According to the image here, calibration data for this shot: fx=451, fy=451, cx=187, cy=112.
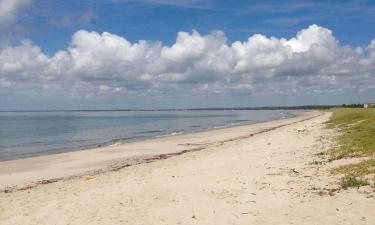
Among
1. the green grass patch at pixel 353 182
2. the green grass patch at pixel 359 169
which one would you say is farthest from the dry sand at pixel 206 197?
the green grass patch at pixel 359 169

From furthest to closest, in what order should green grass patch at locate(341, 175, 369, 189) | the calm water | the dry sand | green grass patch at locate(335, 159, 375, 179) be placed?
the calm water < green grass patch at locate(335, 159, 375, 179) < green grass patch at locate(341, 175, 369, 189) < the dry sand

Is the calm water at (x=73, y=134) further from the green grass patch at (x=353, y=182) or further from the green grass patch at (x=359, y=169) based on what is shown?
the green grass patch at (x=353, y=182)

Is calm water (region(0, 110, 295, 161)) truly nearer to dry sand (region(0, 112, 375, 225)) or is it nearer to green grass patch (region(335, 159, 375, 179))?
dry sand (region(0, 112, 375, 225))

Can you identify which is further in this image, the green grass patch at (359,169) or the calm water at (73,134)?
the calm water at (73,134)

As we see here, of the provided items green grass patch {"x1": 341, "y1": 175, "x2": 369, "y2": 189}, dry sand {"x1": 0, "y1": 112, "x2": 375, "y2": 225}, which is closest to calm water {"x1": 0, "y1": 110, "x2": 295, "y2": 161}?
dry sand {"x1": 0, "y1": 112, "x2": 375, "y2": 225}

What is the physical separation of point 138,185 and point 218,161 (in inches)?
246

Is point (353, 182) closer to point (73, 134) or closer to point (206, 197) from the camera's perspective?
point (206, 197)

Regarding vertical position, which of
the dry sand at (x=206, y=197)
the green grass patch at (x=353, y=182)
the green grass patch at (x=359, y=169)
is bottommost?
the dry sand at (x=206, y=197)

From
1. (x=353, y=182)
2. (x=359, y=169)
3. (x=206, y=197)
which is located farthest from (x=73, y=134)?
(x=353, y=182)

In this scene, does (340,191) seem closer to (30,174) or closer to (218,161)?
(218,161)

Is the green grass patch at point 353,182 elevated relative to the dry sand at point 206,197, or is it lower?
elevated

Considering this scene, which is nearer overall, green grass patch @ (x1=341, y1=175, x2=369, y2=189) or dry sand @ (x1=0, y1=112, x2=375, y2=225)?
dry sand @ (x1=0, y1=112, x2=375, y2=225)

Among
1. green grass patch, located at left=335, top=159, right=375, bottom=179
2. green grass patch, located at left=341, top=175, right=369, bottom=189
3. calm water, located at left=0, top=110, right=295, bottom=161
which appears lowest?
calm water, located at left=0, top=110, right=295, bottom=161

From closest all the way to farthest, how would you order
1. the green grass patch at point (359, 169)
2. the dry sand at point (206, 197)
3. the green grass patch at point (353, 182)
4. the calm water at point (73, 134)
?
the dry sand at point (206, 197)
the green grass patch at point (353, 182)
the green grass patch at point (359, 169)
the calm water at point (73, 134)
